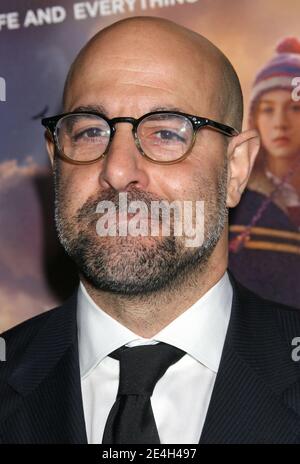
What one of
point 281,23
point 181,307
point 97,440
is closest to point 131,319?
point 181,307

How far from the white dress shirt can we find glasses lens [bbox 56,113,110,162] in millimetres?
331

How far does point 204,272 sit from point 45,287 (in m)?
0.63

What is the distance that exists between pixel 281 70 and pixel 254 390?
2.96ft

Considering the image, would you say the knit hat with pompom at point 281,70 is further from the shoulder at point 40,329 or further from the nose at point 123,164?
the shoulder at point 40,329

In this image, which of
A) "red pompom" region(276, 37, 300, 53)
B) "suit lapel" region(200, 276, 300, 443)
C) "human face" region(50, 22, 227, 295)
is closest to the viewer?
"suit lapel" region(200, 276, 300, 443)

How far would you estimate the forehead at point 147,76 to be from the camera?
5.33 feet

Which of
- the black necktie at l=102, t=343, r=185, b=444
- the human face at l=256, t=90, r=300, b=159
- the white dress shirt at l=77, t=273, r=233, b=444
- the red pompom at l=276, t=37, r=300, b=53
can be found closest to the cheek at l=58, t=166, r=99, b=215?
the white dress shirt at l=77, t=273, r=233, b=444

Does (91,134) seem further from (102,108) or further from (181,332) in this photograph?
(181,332)

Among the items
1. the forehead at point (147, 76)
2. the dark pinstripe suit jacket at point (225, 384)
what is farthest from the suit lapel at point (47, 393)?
the forehead at point (147, 76)

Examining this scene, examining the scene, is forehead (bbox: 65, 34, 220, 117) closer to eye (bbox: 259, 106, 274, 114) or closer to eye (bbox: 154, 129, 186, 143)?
eye (bbox: 154, 129, 186, 143)

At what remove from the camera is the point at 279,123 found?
2.01m

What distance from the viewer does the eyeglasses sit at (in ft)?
5.20

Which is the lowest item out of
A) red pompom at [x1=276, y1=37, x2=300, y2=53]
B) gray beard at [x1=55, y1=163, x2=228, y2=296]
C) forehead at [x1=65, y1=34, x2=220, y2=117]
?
gray beard at [x1=55, y1=163, x2=228, y2=296]

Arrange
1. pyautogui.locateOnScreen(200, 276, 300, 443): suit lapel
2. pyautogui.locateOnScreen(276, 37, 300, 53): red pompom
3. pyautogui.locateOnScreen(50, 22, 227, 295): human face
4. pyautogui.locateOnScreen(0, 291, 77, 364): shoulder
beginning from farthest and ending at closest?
pyautogui.locateOnScreen(276, 37, 300, 53): red pompom < pyautogui.locateOnScreen(0, 291, 77, 364): shoulder < pyautogui.locateOnScreen(50, 22, 227, 295): human face < pyautogui.locateOnScreen(200, 276, 300, 443): suit lapel
